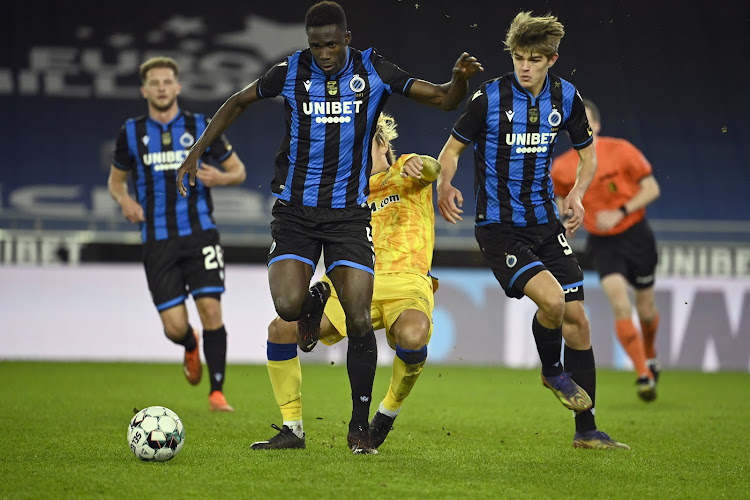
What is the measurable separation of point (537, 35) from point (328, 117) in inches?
46.2

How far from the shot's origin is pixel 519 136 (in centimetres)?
523

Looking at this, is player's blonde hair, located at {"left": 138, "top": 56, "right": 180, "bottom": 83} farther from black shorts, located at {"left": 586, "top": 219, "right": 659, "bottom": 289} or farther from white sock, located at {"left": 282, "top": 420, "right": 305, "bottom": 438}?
black shorts, located at {"left": 586, "top": 219, "right": 659, "bottom": 289}

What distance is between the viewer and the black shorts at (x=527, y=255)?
16.8ft

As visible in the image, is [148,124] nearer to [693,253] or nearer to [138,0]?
[693,253]

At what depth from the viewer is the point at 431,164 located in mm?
4949

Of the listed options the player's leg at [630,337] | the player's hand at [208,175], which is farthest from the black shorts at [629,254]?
the player's hand at [208,175]

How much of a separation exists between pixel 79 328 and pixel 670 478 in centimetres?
813

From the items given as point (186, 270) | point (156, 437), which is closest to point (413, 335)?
point (156, 437)

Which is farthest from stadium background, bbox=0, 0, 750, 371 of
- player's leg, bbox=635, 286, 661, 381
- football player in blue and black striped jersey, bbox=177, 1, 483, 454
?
football player in blue and black striped jersey, bbox=177, 1, 483, 454

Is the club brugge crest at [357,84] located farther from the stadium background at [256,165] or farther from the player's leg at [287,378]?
the stadium background at [256,165]

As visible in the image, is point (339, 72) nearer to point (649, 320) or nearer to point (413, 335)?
point (413, 335)

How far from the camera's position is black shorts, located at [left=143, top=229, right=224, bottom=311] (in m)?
6.85

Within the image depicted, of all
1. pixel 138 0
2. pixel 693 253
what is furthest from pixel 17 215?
pixel 693 253

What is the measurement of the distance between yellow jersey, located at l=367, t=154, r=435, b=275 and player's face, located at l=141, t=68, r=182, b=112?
227cm
